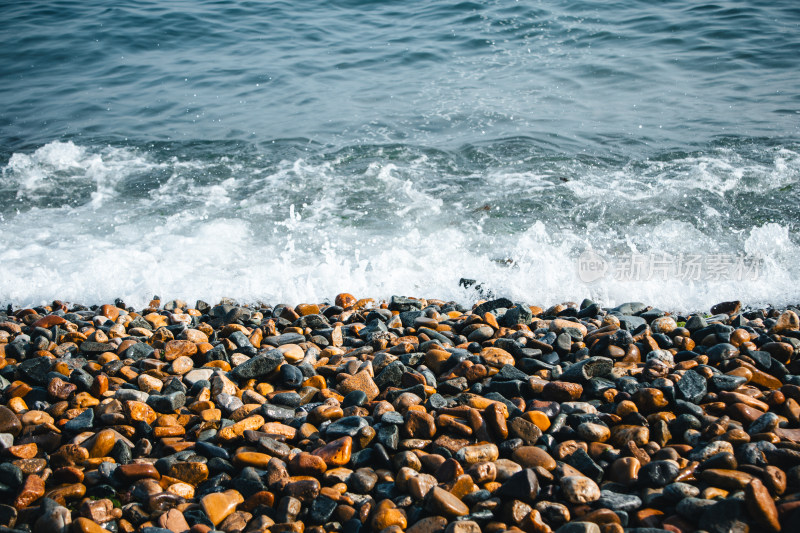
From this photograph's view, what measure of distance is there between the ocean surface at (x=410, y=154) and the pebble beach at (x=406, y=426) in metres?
1.15

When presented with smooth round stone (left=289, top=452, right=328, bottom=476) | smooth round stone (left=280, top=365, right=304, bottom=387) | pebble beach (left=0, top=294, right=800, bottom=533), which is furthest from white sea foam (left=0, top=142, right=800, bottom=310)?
smooth round stone (left=289, top=452, right=328, bottom=476)

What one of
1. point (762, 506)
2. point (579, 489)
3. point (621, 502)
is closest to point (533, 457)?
point (579, 489)

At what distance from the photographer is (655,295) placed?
455cm

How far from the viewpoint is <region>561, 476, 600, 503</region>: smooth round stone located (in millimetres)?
2107

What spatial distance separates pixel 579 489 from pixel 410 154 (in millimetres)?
6139

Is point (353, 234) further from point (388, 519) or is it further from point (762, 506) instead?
point (762, 506)

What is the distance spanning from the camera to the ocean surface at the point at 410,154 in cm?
496

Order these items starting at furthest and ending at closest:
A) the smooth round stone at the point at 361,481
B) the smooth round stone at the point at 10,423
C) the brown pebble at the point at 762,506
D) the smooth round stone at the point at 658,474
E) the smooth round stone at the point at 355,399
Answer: the smooth round stone at the point at 355,399 < the smooth round stone at the point at 10,423 < the smooth round stone at the point at 361,481 < the smooth round stone at the point at 658,474 < the brown pebble at the point at 762,506

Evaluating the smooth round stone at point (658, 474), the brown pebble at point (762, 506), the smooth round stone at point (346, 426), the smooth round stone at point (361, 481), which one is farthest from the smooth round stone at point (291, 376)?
the brown pebble at point (762, 506)

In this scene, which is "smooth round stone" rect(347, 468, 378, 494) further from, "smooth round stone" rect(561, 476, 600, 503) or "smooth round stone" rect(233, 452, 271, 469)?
"smooth round stone" rect(561, 476, 600, 503)

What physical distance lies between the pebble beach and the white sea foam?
0.91 meters

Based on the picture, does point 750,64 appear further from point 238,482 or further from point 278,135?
point 238,482

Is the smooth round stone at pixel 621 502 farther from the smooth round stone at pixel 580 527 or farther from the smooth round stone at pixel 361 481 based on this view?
the smooth round stone at pixel 361 481

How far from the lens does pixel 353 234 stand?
19.1 feet
